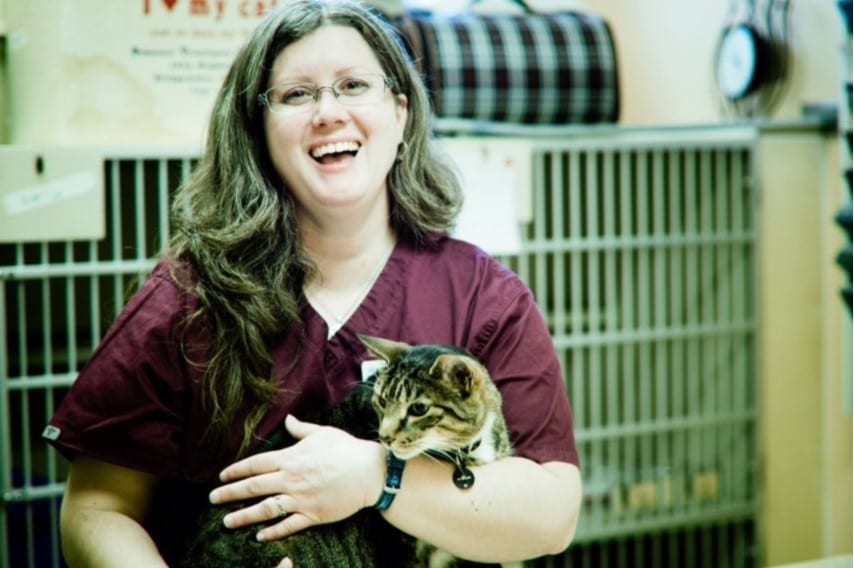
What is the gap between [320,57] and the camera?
Answer: 120 centimetres

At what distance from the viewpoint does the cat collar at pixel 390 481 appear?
1.15 m

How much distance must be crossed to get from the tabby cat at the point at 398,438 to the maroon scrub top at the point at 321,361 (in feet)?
0.14

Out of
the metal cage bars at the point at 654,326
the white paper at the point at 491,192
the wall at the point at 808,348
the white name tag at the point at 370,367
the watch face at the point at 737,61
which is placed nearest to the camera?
the white name tag at the point at 370,367

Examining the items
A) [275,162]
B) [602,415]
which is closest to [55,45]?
[275,162]

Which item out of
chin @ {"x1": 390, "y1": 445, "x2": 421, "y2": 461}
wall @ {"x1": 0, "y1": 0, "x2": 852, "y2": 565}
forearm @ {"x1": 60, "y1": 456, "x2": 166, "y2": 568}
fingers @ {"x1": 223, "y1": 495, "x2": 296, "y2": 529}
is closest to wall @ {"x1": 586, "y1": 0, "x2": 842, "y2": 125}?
wall @ {"x1": 0, "y1": 0, "x2": 852, "y2": 565}

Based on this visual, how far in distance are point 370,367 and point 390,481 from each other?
17cm

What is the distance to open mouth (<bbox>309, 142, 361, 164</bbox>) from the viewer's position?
121cm

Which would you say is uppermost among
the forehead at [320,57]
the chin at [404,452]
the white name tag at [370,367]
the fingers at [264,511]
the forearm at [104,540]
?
the forehead at [320,57]

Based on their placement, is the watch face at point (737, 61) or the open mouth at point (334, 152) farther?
the watch face at point (737, 61)

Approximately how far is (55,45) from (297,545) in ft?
2.52

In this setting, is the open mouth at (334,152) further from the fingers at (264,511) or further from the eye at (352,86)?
the fingers at (264,511)


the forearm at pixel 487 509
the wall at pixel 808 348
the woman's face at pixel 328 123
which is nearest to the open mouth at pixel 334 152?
the woman's face at pixel 328 123

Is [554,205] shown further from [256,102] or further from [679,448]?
[256,102]

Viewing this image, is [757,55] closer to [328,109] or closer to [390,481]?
[328,109]
